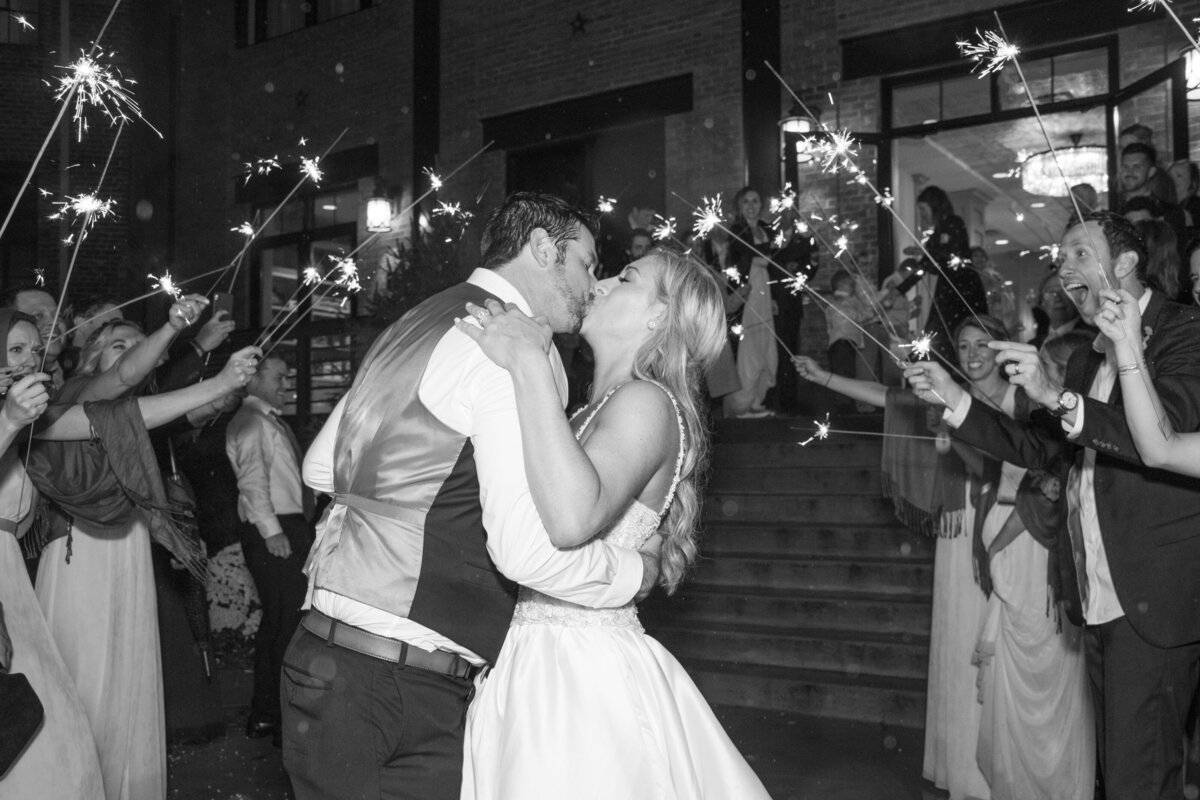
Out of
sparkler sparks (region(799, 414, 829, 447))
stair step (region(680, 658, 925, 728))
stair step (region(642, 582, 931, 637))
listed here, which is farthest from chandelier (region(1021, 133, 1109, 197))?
stair step (region(680, 658, 925, 728))

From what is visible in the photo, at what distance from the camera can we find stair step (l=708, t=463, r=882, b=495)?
772 cm

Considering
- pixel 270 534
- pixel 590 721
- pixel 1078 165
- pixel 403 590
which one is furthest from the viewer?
pixel 1078 165

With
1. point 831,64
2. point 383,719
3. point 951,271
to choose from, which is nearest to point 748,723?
point 951,271

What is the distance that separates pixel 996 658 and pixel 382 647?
3.21m

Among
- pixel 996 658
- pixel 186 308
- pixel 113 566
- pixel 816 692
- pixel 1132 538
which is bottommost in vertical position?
pixel 816 692

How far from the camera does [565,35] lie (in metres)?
12.5

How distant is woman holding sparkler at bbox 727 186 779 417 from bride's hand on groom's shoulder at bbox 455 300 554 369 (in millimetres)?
7260

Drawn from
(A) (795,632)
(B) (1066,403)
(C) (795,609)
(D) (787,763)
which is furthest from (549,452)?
(C) (795,609)

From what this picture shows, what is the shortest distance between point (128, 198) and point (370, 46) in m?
3.95

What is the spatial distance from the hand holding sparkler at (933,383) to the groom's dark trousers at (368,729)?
1908 millimetres

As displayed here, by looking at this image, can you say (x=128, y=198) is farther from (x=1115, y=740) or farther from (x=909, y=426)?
(x=1115, y=740)

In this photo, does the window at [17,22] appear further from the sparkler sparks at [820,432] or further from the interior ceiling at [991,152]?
the sparkler sparks at [820,432]

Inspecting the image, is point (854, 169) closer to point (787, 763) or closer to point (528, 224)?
point (528, 224)

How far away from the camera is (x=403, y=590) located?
Result: 2264mm
